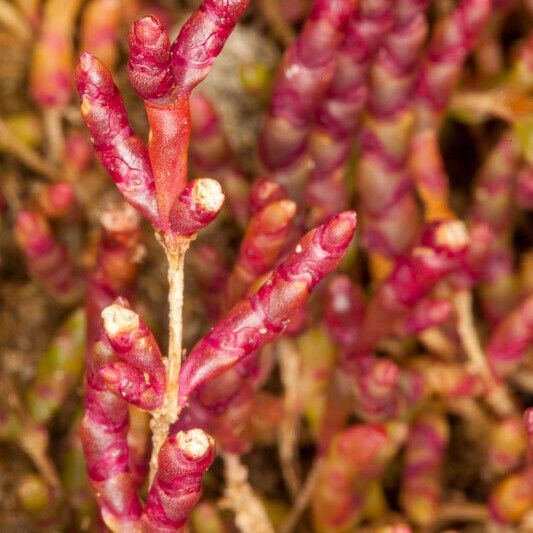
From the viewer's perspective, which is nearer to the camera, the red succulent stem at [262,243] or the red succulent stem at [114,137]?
the red succulent stem at [114,137]

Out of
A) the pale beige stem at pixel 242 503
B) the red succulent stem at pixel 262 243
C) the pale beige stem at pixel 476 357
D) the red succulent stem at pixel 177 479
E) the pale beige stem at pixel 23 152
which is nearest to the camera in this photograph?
the red succulent stem at pixel 177 479

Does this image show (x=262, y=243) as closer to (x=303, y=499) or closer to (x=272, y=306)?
(x=272, y=306)

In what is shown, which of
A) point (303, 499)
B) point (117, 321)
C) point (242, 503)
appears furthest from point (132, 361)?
point (303, 499)

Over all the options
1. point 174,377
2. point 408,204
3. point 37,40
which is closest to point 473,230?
point 408,204

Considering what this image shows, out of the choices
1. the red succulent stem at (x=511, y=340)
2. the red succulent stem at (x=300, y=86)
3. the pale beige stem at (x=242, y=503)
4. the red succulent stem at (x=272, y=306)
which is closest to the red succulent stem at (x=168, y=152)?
the red succulent stem at (x=272, y=306)

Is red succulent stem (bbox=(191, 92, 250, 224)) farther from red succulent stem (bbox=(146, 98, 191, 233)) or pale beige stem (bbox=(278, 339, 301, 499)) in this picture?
red succulent stem (bbox=(146, 98, 191, 233))

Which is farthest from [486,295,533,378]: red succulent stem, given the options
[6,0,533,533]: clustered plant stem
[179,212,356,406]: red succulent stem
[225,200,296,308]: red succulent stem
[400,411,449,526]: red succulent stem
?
[179,212,356,406]: red succulent stem

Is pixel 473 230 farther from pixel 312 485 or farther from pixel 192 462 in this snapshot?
pixel 192 462

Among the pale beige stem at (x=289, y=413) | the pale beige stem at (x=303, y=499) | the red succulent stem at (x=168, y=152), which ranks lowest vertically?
the pale beige stem at (x=303, y=499)

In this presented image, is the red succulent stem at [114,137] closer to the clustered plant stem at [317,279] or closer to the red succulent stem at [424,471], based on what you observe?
the clustered plant stem at [317,279]
